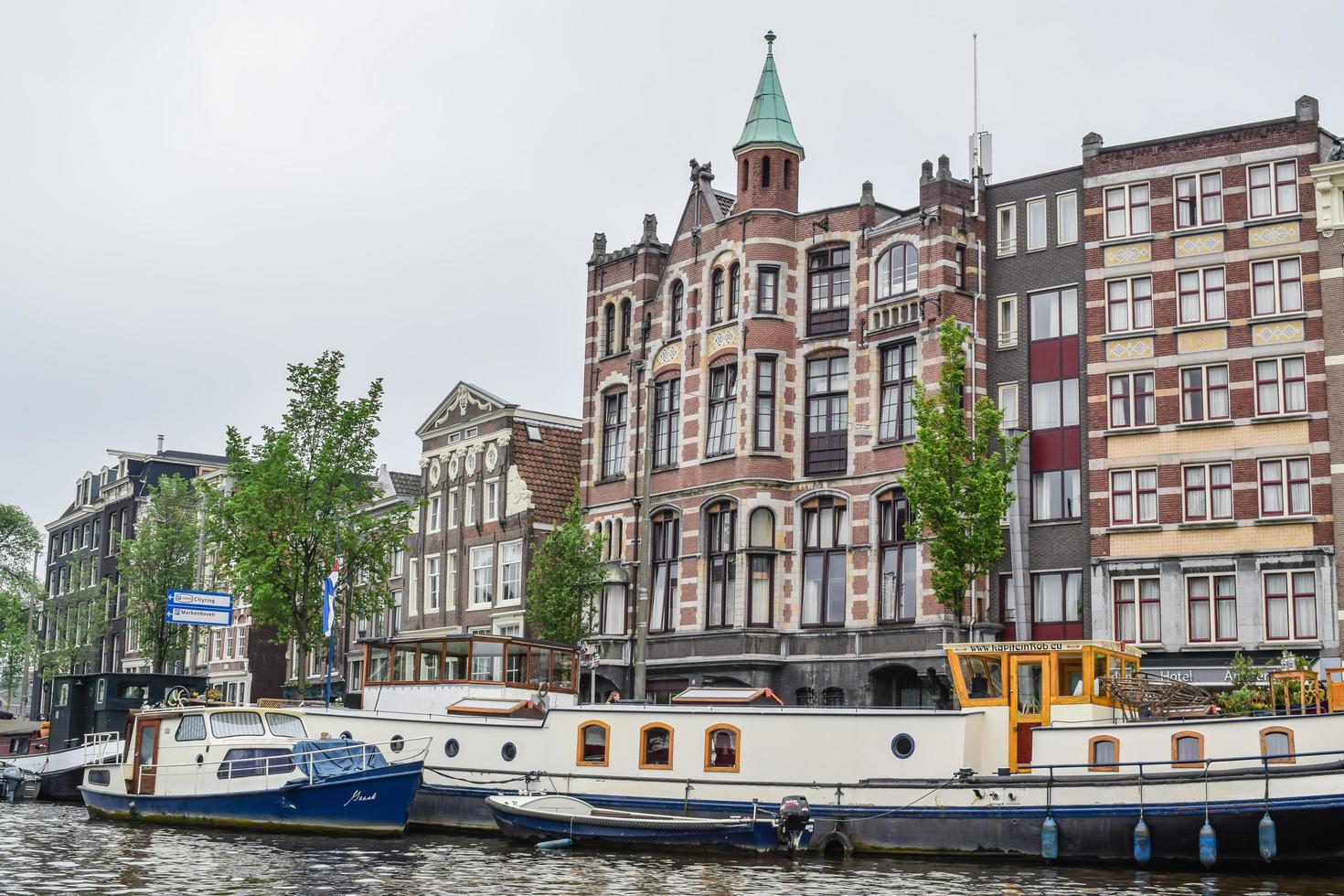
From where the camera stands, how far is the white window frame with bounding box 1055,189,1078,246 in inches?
1854

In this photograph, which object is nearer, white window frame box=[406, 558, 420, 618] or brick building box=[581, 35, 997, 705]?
brick building box=[581, 35, 997, 705]

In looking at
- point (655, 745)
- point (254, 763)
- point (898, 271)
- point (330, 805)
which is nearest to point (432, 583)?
point (898, 271)

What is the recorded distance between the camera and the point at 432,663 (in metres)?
37.9

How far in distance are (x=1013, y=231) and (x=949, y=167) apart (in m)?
2.81

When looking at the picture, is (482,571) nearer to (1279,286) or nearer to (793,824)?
(1279,286)

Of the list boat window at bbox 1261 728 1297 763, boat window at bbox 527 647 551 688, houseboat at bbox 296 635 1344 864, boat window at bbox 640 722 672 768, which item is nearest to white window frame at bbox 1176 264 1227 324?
houseboat at bbox 296 635 1344 864

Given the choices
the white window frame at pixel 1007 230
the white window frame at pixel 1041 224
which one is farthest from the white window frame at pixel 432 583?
the white window frame at pixel 1041 224

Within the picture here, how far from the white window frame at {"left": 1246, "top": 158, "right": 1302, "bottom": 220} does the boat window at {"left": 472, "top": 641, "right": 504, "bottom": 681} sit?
79.6 ft

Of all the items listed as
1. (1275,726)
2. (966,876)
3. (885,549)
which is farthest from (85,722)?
(1275,726)

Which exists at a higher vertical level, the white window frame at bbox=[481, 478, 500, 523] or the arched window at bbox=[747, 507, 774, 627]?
the white window frame at bbox=[481, 478, 500, 523]

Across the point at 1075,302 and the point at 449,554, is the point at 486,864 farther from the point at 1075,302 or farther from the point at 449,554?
the point at 449,554

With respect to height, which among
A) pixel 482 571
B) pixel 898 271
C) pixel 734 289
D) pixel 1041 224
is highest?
pixel 1041 224

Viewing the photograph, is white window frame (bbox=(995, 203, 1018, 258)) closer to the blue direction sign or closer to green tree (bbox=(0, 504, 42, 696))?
the blue direction sign

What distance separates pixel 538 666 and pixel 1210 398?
2063 cm
